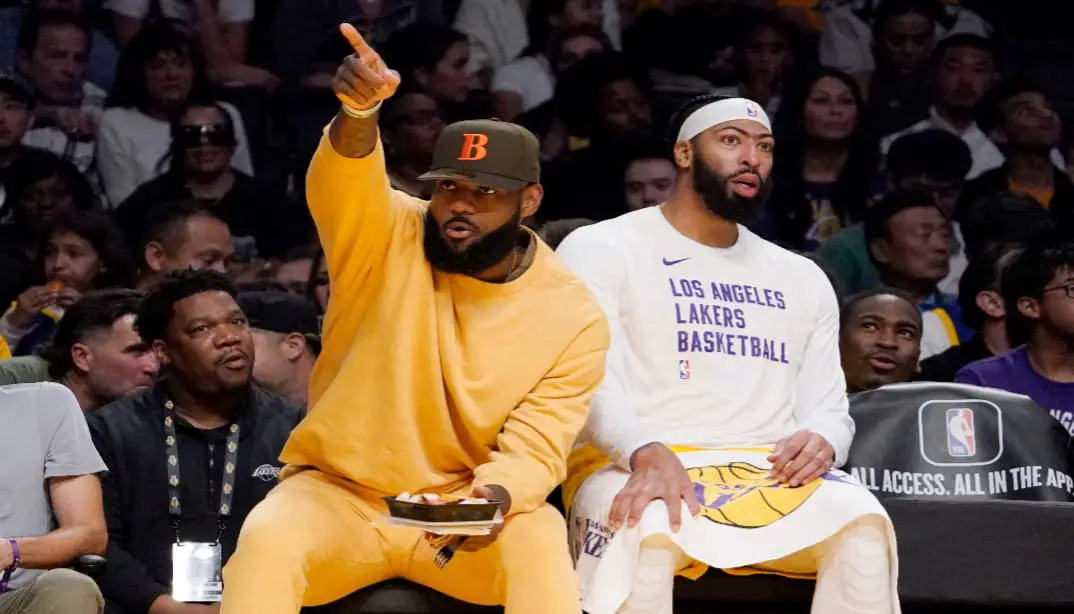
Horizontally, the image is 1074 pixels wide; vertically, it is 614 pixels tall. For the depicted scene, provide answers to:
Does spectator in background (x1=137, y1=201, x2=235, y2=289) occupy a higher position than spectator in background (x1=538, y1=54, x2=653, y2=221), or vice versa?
spectator in background (x1=538, y1=54, x2=653, y2=221)

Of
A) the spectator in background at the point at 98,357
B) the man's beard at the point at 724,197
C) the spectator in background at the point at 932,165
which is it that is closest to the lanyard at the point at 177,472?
the spectator in background at the point at 98,357

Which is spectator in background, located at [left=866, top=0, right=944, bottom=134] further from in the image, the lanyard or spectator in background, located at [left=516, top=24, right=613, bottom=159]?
the lanyard

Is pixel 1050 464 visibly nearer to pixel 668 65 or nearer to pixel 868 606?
pixel 868 606

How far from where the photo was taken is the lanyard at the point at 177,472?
4246 millimetres

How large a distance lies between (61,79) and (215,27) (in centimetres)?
65

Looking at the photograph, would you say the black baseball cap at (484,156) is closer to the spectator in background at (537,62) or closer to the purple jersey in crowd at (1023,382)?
the purple jersey in crowd at (1023,382)

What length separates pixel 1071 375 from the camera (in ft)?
16.5

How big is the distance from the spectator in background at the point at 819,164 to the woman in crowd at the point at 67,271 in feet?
8.14

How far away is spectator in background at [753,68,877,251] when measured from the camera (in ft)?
21.8

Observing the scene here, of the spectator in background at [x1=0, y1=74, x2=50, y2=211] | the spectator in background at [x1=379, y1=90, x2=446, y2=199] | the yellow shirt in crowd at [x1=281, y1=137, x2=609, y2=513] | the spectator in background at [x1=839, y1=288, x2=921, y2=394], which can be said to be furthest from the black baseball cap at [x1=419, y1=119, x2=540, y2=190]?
the spectator in background at [x1=0, y1=74, x2=50, y2=211]

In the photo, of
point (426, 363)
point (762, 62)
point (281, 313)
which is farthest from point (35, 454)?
point (762, 62)

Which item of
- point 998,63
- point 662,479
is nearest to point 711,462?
point 662,479

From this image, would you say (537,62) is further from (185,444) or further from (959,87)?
(185,444)

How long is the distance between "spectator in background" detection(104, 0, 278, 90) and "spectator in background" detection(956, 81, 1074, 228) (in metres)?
3.01
